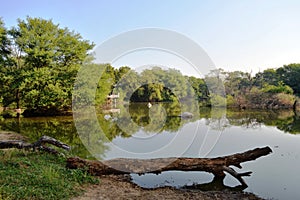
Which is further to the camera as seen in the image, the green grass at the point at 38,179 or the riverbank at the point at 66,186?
the riverbank at the point at 66,186

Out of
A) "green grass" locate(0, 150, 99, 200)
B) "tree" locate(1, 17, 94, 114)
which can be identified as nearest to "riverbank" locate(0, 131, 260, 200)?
"green grass" locate(0, 150, 99, 200)

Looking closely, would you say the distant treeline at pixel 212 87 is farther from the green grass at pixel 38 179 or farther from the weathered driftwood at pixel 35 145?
the green grass at pixel 38 179

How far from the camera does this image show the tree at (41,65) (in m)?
19.7

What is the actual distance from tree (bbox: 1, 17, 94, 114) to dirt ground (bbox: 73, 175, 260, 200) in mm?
16622

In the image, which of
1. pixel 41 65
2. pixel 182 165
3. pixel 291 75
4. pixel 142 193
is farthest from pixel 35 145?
pixel 291 75

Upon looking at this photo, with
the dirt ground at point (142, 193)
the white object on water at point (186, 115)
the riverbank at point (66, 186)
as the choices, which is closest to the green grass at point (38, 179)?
the riverbank at point (66, 186)

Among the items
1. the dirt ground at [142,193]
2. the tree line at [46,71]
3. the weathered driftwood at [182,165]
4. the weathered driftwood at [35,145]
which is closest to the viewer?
the dirt ground at [142,193]

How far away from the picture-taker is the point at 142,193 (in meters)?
4.79

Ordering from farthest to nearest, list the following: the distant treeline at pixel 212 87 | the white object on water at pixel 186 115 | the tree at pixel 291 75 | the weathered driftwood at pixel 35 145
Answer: the tree at pixel 291 75
the white object on water at pixel 186 115
the distant treeline at pixel 212 87
the weathered driftwood at pixel 35 145

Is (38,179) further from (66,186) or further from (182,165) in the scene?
(182,165)

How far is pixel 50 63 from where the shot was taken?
21.0 m

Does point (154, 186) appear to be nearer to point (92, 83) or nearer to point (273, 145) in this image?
point (273, 145)

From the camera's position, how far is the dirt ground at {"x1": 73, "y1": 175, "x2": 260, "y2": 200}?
4480mm

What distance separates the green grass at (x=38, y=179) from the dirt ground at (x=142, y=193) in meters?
0.23
